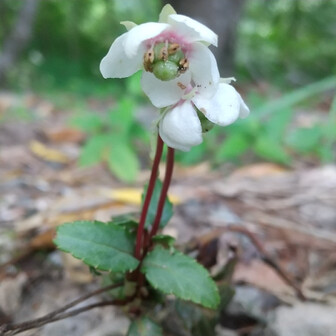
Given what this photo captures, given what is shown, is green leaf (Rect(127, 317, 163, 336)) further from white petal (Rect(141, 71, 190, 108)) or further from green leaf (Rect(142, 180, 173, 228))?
white petal (Rect(141, 71, 190, 108))

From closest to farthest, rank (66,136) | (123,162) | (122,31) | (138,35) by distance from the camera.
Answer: (138,35) → (123,162) → (66,136) → (122,31)

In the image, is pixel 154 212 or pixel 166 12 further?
pixel 154 212

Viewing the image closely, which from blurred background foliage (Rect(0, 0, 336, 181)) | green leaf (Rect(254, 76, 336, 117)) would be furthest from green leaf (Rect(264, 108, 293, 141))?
blurred background foliage (Rect(0, 0, 336, 181))

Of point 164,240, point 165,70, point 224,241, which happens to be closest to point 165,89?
point 165,70

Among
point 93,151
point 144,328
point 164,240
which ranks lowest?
point 144,328

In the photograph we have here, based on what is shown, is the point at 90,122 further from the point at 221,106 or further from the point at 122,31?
the point at 122,31

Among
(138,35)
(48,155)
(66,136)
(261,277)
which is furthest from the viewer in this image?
(66,136)

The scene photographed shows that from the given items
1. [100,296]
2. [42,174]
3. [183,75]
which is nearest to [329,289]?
[100,296]

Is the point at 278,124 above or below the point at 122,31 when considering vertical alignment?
below
